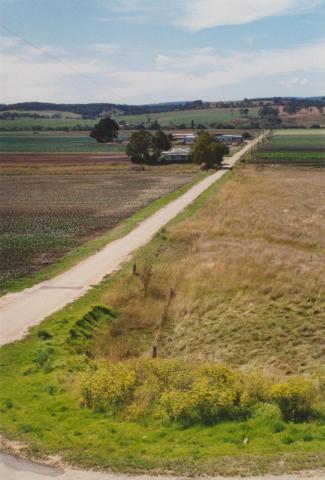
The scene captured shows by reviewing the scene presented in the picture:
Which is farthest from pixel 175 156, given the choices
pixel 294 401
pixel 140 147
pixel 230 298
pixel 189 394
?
pixel 294 401

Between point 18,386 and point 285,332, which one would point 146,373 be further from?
point 285,332

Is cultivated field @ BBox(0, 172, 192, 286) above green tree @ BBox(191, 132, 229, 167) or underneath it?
underneath

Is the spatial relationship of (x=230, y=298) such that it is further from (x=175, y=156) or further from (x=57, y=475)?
(x=175, y=156)

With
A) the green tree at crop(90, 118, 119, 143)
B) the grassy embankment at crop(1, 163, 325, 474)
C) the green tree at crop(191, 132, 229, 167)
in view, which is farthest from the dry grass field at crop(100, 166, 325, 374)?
the green tree at crop(90, 118, 119, 143)

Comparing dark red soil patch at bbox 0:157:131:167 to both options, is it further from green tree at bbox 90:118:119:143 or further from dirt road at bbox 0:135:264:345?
dirt road at bbox 0:135:264:345

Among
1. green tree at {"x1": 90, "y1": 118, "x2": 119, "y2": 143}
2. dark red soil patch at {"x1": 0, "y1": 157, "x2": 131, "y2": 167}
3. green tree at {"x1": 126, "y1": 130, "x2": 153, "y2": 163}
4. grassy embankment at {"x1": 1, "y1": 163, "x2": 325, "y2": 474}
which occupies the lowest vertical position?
grassy embankment at {"x1": 1, "y1": 163, "x2": 325, "y2": 474}

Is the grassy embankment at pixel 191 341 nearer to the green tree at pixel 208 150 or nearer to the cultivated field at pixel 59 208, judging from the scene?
the cultivated field at pixel 59 208

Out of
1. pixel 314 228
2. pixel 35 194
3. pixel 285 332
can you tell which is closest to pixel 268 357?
pixel 285 332
